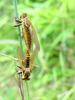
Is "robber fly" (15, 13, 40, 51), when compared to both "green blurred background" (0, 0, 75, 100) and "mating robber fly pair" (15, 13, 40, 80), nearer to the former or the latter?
"mating robber fly pair" (15, 13, 40, 80)

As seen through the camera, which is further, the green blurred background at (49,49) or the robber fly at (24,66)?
the green blurred background at (49,49)

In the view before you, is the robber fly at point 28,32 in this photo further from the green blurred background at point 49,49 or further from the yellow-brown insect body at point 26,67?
the green blurred background at point 49,49

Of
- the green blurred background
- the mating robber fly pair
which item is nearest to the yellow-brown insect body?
the mating robber fly pair

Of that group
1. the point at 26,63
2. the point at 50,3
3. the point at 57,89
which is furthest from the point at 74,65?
the point at 26,63

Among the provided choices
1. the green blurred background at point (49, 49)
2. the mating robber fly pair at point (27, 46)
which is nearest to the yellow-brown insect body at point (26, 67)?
the mating robber fly pair at point (27, 46)

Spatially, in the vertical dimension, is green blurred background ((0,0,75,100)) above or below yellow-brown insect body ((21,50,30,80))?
below

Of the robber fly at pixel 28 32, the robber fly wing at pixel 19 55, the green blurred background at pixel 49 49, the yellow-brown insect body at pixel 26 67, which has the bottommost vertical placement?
the green blurred background at pixel 49 49

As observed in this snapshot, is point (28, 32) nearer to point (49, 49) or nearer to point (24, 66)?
point (24, 66)

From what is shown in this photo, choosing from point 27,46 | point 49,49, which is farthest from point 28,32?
point 49,49
